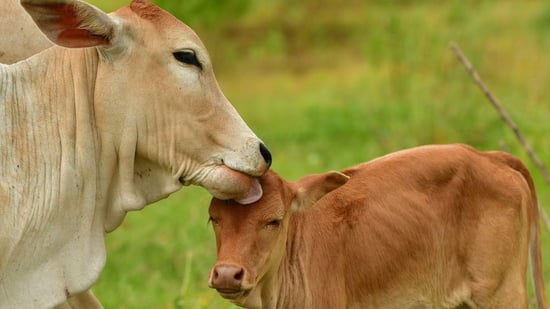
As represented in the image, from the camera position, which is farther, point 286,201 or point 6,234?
point 286,201

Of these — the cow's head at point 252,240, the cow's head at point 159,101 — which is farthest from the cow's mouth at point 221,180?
the cow's head at point 252,240

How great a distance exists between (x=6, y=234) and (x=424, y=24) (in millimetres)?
8228

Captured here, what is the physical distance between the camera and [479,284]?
5688 mm

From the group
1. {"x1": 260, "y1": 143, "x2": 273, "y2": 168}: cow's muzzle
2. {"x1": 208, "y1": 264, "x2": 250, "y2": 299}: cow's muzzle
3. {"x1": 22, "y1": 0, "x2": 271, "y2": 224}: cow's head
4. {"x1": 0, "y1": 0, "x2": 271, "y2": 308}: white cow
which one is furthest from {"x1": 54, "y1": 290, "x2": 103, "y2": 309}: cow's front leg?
{"x1": 260, "y1": 143, "x2": 273, "y2": 168}: cow's muzzle

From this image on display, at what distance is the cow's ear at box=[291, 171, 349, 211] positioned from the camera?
5.23 m

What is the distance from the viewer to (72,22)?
456cm

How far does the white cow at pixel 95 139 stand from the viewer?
456 centimetres

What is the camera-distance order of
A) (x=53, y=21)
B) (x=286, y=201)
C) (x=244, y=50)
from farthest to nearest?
(x=244, y=50)
(x=286, y=201)
(x=53, y=21)

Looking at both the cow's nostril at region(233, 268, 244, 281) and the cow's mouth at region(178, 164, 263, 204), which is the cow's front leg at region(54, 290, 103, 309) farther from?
the cow's mouth at region(178, 164, 263, 204)

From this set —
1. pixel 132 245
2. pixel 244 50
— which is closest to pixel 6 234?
pixel 132 245

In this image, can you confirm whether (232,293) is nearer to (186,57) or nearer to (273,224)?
(273,224)

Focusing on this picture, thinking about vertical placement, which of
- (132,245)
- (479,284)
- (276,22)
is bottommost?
(276,22)

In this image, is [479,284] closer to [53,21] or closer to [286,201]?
[286,201]

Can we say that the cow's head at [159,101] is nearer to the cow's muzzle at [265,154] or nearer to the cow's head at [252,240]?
the cow's muzzle at [265,154]
